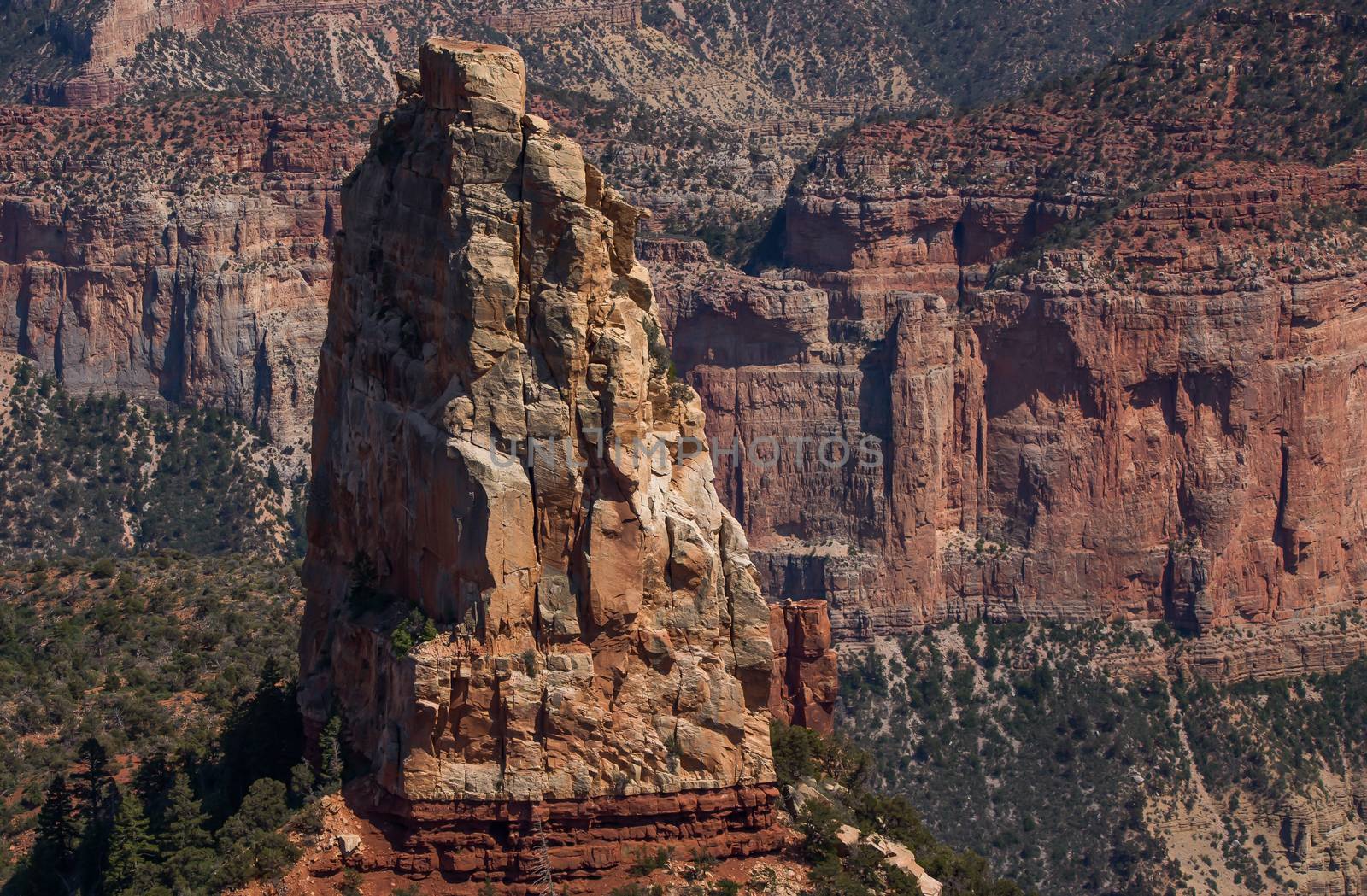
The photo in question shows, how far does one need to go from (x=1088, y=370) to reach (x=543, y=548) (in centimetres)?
7145

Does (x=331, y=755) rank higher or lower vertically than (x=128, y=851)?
higher

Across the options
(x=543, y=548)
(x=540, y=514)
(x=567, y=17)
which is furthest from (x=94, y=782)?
(x=567, y=17)

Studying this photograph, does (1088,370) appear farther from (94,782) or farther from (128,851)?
(128,851)

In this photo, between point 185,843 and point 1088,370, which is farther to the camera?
point 1088,370

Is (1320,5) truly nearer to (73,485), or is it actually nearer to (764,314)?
(764,314)

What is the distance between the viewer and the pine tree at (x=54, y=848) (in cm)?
5644

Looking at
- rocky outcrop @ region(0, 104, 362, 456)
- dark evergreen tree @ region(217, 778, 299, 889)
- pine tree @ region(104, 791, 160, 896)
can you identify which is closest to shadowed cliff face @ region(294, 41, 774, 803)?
dark evergreen tree @ region(217, 778, 299, 889)

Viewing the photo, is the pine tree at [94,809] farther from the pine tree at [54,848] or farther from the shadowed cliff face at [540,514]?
the shadowed cliff face at [540,514]

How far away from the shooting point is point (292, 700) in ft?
184

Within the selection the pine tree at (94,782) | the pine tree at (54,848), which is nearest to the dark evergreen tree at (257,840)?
the pine tree at (54,848)

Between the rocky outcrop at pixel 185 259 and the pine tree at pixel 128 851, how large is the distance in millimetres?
76769

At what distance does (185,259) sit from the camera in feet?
428

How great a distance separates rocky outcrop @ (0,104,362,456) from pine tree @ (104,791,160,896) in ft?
252

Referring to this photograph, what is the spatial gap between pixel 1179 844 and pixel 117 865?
6154cm
